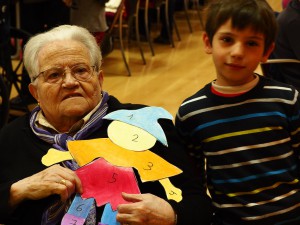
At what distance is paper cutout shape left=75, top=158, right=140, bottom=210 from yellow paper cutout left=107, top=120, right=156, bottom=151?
80 mm

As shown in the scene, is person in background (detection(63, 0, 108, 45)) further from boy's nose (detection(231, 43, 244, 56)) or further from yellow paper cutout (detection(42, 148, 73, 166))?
boy's nose (detection(231, 43, 244, 56))

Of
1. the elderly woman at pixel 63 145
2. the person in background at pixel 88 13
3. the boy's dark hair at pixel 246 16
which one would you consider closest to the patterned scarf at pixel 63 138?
the elderly woman at pixel 63 145

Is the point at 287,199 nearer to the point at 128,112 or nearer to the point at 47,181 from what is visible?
the point at 128,112

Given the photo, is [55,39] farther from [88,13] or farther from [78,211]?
[88,13]

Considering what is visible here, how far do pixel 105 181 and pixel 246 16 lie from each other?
608 millimetres

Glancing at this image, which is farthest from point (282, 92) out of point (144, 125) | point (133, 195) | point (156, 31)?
point (156, 31)

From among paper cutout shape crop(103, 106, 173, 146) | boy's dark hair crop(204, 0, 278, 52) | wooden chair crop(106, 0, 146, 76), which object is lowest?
wooden chair crop(106, 0, 146, 76)

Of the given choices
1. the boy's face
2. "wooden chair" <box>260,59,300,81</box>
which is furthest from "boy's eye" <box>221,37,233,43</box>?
"wooden chair" <box>260,59,300,81</box>

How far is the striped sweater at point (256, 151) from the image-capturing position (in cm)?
140

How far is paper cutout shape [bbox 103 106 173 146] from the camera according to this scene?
4.86 feet

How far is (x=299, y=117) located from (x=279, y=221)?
303 mm

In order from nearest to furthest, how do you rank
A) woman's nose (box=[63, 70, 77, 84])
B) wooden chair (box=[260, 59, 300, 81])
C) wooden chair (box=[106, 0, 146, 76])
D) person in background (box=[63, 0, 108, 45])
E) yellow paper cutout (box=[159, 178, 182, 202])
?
yellow paper cutout (box=[159, 178, 182, 202]), woman's nose (box=[63, 70, 77, 84]), wooden chair (box=[260, 59, 300, 81]), person in background (box=[63, 0, 108, 45]), wooden chair (box=[106, 0, 146, 76])

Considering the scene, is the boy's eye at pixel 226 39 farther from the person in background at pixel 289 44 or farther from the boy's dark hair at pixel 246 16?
the person in background at pixel 289 44

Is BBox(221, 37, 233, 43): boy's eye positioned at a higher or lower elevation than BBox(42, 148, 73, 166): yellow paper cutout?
higher
